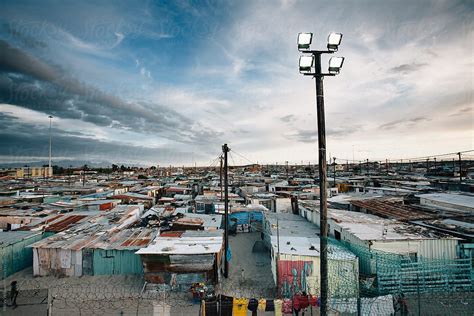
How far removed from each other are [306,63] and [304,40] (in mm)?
530

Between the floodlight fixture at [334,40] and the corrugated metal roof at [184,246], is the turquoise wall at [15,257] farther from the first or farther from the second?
the floodlight fixture at [334,40]

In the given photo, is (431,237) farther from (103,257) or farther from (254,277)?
(103,257)

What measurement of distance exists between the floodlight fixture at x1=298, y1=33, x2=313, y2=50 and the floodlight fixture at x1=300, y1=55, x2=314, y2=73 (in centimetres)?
29

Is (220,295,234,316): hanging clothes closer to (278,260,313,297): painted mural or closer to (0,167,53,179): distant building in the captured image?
(278,260,313,297): painted mural

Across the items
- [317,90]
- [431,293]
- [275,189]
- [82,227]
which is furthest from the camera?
[275,189]

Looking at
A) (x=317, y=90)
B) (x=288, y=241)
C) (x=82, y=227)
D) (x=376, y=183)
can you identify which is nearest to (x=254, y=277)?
(x=288, y=241)

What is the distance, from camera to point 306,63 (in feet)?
19.3

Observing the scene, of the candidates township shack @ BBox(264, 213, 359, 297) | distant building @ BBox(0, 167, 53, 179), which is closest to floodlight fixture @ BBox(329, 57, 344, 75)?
township shack @ BBox(264, 213, 359, 297)

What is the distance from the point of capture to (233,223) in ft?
87.2

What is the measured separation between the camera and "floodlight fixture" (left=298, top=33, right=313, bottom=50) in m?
5.76

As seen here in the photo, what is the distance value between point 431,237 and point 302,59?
14.0 metres

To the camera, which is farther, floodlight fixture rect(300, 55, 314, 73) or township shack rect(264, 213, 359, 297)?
township shack rect(264, 213, 359, 297)

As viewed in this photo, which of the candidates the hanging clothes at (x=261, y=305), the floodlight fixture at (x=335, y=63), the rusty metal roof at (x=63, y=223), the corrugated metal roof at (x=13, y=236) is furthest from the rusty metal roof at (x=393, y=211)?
the corrugated metal roof at (x=13, y=236)

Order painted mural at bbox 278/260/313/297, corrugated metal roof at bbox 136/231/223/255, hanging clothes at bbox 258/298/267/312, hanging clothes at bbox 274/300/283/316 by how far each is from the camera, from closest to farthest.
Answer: hanging clothes at bbox 258/298/267/312 < hanging clothes at bbox 274/300/283/316 < painted mural at bbox 278/260/313/297 < corrugated metal roof at bbox 136/231/223/255
